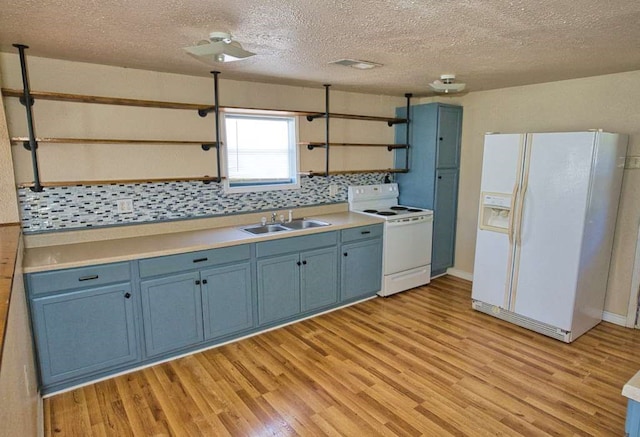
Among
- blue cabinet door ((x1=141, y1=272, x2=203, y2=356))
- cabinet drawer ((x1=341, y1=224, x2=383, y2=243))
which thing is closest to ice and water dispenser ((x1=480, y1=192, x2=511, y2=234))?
cabinet drawer ((x1=341, y1=224, x2=383, y2=243))

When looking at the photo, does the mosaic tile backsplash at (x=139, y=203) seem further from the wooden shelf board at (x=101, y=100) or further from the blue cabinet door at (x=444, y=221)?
the blue cabinet door at (x=444, y=221)

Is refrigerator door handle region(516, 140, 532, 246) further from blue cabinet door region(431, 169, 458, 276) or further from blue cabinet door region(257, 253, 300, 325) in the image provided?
blue cabinet door region(257, 253, 300, 325)

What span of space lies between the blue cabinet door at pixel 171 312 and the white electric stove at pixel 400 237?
1981 millimetres

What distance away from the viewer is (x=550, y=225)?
3.13 metres

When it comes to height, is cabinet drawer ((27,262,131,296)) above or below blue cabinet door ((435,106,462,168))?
below

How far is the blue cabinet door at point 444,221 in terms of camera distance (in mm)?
4453

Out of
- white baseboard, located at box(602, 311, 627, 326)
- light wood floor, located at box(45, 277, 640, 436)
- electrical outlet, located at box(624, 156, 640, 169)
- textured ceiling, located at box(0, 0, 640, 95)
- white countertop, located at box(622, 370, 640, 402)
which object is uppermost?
textured ceiling, located at box(0, 0, 640, 95)

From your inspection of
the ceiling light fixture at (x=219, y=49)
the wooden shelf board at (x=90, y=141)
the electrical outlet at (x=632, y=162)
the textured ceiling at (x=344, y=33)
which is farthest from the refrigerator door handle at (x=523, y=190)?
the wooden shelf board at (x=90, y=141)

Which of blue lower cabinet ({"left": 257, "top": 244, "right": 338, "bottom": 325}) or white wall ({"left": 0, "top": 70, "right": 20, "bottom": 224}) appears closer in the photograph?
white wall ({"left": 0, "top": 70, "right": 20, "bottom": 224})

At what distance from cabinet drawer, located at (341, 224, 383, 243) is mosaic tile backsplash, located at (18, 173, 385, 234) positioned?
63cm

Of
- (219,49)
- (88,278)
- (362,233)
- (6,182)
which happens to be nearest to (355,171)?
(362,233)

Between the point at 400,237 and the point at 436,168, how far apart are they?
0.95 m

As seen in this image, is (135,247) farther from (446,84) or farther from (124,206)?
(446,84)

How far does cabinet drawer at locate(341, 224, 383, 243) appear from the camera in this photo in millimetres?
3672
